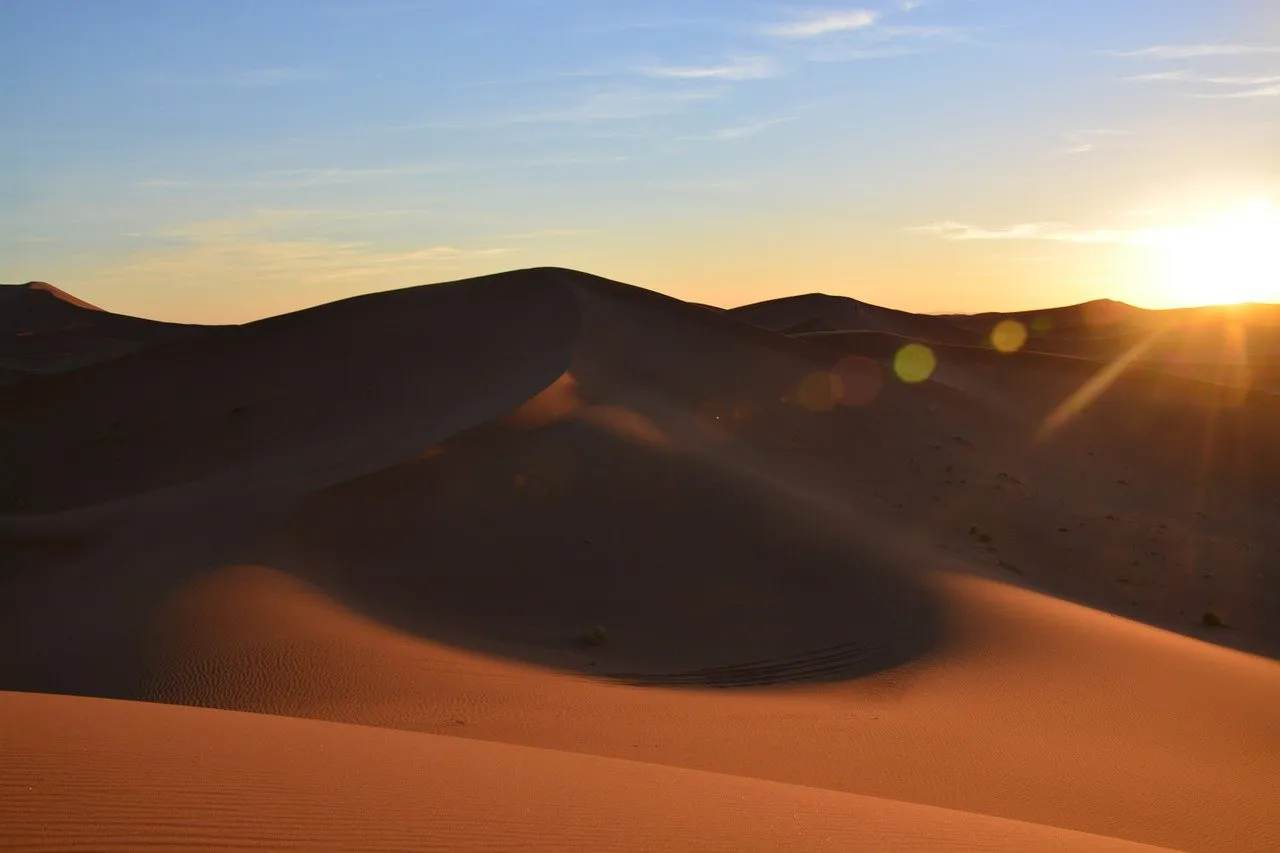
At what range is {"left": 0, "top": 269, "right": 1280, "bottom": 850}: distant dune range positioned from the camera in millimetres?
5945

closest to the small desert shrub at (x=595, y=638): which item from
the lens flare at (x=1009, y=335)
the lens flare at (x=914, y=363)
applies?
the lens flare at (x=914, y=363)

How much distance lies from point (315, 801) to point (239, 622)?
19.4ft

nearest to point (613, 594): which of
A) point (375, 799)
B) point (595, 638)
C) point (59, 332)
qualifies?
point (595, 638)

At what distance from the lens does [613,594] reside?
13.2 meters

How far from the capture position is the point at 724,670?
1130 cm

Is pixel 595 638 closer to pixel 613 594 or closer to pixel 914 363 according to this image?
pixel 613 594

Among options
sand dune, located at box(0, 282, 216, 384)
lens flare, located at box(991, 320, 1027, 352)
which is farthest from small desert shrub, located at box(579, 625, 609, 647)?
lens flare, located at box(991, 320, 1027, 352)

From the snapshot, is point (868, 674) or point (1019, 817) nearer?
point (1019, 817)

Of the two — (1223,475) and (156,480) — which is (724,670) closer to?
(156,480)

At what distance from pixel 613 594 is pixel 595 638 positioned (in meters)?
1.39

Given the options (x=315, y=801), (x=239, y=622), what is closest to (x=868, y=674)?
(x=239, y=622)

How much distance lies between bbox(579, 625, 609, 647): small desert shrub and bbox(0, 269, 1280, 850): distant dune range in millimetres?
116

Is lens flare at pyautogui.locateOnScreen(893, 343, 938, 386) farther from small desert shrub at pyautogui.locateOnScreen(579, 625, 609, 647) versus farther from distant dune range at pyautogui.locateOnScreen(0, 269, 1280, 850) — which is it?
small desert shrub at pyautogui.locateOnScreen(579, 625, 609, 647)

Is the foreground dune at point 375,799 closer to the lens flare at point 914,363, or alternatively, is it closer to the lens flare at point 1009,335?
the lens flare at point 914,363
